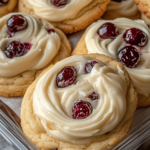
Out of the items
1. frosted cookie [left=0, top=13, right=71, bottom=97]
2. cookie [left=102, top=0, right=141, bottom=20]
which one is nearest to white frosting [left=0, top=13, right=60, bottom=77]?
frosted cookie [left=0, top=13, right=71, bottom=97]

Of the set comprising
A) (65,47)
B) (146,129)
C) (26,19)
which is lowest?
(146,129)

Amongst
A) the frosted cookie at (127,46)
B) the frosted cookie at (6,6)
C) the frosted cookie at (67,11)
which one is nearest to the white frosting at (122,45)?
the frosted cookie at (127,46)

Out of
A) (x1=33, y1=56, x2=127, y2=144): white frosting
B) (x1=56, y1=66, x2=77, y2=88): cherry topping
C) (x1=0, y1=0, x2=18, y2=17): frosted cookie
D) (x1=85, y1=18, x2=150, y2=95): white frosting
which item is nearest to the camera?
(x1=33, y1=56, x2=127, y2=144): white frosting

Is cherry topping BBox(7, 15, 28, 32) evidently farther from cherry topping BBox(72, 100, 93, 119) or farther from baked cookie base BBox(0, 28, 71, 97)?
cherry topping BBox(72, 100, 93, 119)

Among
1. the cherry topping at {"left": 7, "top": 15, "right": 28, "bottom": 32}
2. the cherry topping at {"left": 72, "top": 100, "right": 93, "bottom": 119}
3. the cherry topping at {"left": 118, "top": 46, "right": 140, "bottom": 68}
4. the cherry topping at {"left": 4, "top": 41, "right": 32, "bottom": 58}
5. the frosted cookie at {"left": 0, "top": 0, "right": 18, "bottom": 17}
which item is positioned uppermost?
the cherry topping at {"left": 7, "top": 15, "right": 28, "bottom": 32}

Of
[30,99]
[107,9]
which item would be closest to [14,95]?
[30,99]

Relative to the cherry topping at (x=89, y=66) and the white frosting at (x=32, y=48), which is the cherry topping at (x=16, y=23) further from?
the cherry topping at (x=89, y=66)

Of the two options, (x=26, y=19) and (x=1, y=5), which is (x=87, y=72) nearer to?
(x=26, y=19)

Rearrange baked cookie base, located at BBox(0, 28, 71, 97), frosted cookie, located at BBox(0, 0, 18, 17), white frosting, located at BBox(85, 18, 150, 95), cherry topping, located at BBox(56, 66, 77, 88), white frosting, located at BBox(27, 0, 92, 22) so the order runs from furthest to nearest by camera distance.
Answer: frosted cookie, located at BBox(0, 0, 18, 17) < white frosting, located at BBox(27, 0, 92, 22) < baked cookie base, located at BBox(0, 28, 71, 97) < white frosting, located at BBox(85, 18, 150, 95) < cherry topping, located at BBox(56, 66, 77, 88)
